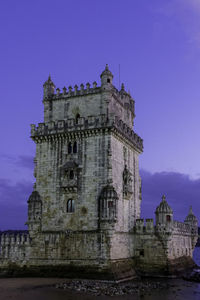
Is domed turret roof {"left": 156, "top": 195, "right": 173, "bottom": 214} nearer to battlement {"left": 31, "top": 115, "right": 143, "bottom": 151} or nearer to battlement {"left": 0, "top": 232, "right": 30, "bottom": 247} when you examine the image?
battlement {"left": 31, "top": 115, "right": 143, "bottom": 151}

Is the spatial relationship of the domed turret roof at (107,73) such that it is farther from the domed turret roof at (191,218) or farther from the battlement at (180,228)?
the domed turret roof at (191,218)

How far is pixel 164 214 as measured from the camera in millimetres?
43438

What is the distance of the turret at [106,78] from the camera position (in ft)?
136

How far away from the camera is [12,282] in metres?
35.2

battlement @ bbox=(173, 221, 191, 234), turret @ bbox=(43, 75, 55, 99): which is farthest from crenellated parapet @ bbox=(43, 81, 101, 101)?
battlement @ bbox=(173, 221, 191, 234)

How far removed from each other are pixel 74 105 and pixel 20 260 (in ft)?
59.2

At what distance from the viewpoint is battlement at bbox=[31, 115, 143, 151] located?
3947 centimetres

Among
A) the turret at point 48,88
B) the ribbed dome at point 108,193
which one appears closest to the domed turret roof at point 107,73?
the turret at point 48,88

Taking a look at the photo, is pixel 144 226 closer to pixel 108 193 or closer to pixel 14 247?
pixel 108 193

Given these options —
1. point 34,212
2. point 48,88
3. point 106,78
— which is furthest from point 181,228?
point 48,88

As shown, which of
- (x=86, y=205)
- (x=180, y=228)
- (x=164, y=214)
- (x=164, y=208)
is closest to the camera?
(x=86, y=205)

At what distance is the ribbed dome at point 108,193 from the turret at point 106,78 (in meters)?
11.5

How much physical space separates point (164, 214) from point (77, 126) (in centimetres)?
1453

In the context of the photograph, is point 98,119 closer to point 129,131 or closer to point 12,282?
point 129,131
